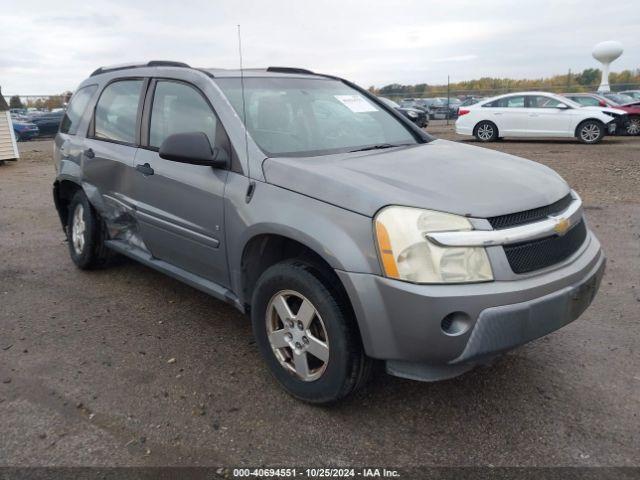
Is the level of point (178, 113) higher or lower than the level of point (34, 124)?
lower

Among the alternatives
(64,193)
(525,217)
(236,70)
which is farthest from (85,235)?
(525,217)

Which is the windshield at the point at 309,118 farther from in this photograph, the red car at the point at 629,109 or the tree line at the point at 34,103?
the tree line at the point at 34,103

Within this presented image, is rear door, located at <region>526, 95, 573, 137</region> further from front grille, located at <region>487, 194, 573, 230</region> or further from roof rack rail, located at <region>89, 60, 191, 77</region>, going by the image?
front grille, located at <region>487, 194, 573, 230</region>

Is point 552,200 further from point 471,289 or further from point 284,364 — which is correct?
point 284,364

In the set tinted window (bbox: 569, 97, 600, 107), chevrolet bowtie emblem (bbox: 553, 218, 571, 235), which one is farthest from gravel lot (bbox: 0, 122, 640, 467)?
tinted window (bbox: 569, 97, 600, 107)

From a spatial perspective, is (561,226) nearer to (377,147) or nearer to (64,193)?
(377,147)

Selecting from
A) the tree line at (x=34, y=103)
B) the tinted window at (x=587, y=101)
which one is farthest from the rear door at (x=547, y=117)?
the tree line at (x=34, y=103)

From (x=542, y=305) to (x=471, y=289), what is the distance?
38 centimetres

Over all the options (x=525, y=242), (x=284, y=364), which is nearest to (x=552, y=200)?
(x=525, y=242)

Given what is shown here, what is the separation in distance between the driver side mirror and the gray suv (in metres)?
0.01

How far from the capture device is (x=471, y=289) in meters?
2.34

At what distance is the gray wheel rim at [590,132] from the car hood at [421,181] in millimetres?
13781

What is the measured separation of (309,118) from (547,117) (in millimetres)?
13829

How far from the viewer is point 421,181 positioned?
8.84 feet
